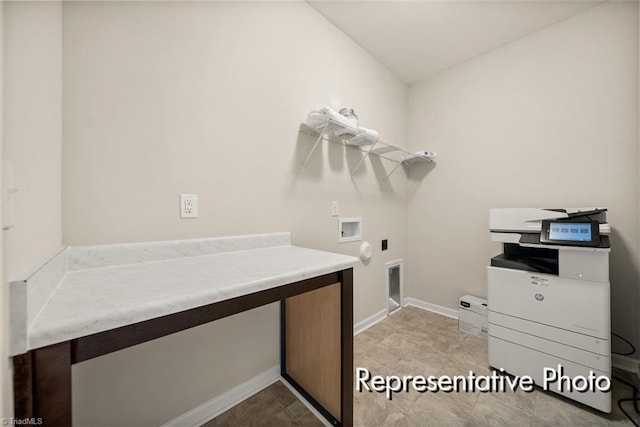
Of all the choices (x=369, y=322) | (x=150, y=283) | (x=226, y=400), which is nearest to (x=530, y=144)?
(x=369, y=322)

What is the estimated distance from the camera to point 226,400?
4.20 feet

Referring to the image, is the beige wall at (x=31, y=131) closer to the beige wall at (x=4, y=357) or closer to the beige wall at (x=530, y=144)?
the beige wall at (x=4, y=357)

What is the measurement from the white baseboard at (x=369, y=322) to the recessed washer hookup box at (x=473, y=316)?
647 mm

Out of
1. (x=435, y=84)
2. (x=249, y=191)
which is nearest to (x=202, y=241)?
(x=249, y=191)

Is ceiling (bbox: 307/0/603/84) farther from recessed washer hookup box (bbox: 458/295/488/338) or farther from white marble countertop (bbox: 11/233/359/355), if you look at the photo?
recessed washer hookup box (bbox: 458/295/488/338)

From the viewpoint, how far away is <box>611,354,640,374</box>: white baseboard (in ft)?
5.06

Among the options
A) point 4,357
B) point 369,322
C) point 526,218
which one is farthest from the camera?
point 369,322

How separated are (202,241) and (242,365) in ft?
2.43

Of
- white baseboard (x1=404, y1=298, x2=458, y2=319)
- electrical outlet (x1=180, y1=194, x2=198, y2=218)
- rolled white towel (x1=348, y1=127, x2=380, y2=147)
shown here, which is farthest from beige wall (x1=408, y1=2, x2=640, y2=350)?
electrical outlet (x1=180, y1=194, x2=198, y2=218)

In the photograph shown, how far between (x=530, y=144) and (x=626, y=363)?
1.60 metres

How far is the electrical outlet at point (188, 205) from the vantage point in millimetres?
1164

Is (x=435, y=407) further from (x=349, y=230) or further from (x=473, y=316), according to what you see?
(x=349, y=230)

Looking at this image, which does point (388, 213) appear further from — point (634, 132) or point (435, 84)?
point (634, 132)

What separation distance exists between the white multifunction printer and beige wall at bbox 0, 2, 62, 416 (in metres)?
2.00
